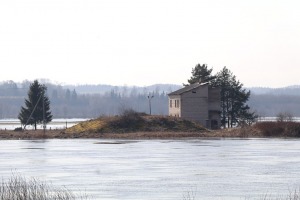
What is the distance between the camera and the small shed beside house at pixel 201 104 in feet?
355

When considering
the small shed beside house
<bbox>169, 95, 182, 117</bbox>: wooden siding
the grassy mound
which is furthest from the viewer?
<bbox>169, 95, 182, 117</bbox>: wooden siding

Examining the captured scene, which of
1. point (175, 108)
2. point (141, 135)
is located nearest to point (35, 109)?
point (175, 108)

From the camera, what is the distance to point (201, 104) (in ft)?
356

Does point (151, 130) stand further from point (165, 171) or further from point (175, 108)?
point (165, 171)

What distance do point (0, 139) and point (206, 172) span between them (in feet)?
169

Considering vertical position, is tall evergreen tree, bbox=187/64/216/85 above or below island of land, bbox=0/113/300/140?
above

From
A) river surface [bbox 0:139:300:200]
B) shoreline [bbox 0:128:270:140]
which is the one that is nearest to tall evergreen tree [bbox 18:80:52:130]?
shoreline [bbox 0:128:270:140]

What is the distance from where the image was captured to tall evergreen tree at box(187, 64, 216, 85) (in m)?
121

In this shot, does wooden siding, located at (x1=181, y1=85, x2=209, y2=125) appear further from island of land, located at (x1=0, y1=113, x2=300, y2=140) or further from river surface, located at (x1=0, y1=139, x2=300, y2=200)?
river surface, located at (x1=0, y1=139, x2=300, y2=200)

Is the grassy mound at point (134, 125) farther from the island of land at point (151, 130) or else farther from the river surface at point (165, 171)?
the river surface at point (165, 171)

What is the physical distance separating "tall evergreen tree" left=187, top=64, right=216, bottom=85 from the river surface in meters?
62.1

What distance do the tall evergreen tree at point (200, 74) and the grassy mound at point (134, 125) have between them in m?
23.2

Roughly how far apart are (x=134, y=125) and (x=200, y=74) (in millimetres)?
27858

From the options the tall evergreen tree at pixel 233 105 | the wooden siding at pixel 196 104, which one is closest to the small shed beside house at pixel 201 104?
the wooden siding at pixel 196 104
